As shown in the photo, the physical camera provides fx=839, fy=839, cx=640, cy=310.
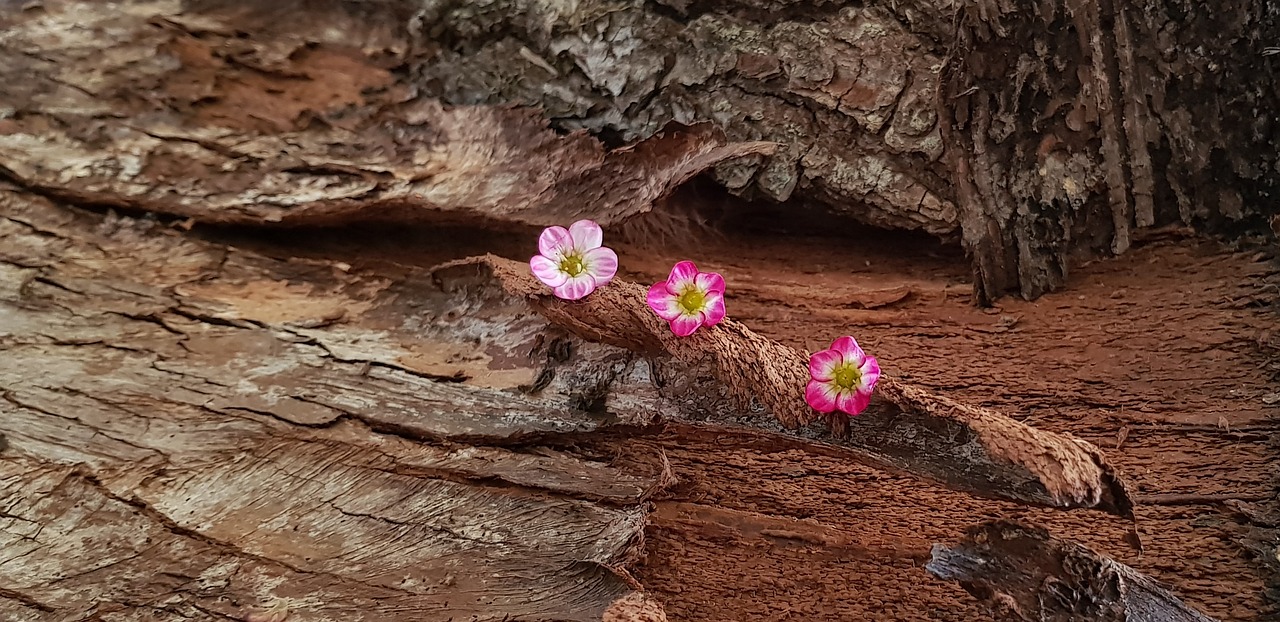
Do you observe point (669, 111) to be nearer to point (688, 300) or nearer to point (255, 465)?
point (688, 300)

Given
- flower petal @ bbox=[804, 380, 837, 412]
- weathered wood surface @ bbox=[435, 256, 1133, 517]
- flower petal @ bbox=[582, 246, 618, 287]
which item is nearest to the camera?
weathered wood surface @ bbox=[435, 256, 1133, 517]

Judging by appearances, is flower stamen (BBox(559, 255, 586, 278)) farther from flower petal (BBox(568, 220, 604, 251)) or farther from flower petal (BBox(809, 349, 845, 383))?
flower petal (BBox(809, 349, 845, 383))

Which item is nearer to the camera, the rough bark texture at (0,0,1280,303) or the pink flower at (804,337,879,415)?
the pink flower at (804,337,879,415)

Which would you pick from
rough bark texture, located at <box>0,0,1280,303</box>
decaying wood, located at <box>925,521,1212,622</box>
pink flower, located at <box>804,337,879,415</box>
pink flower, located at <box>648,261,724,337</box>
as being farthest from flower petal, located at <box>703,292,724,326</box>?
decaying wood, located at <box>925,521,1212,622</box>

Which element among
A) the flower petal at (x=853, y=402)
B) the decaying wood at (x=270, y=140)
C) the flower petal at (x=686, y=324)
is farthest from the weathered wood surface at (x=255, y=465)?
the flower petal at (x=853, y=402)

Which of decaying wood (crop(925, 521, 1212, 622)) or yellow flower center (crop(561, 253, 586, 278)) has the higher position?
yellow flower center (crop(561, 253, 586, 278))

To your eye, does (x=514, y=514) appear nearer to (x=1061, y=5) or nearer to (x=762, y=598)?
(x=762, y=598)

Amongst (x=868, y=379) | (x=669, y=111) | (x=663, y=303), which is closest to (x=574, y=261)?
(x=663, y=303)

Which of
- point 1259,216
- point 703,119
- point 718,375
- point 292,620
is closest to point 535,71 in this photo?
point 703,119
